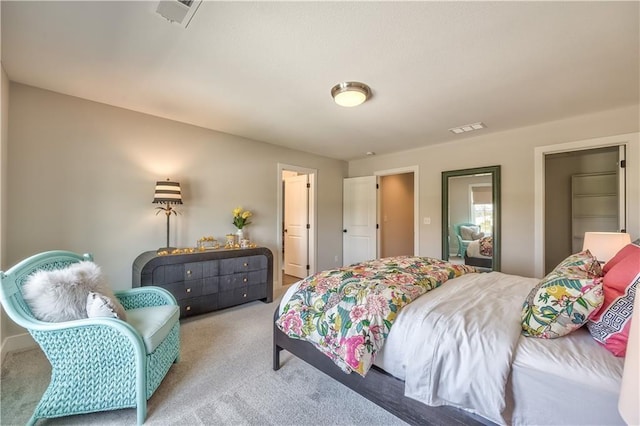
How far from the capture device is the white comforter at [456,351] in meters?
1.15

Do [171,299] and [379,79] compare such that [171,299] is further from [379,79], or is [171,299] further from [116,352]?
[379,79]

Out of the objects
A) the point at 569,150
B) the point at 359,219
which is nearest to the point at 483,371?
the point at 569,150

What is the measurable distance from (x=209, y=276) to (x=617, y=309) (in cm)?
328

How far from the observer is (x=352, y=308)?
1.57m

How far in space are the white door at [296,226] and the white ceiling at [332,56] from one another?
7.09ft

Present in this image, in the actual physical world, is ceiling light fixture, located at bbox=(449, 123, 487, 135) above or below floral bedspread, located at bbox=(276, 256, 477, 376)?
above

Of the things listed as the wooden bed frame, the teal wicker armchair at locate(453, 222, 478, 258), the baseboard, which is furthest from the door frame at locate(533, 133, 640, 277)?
the baseboard

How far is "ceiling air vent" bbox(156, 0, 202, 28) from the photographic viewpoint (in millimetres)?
1479

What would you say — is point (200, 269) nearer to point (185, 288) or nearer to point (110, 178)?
point (185, 288)

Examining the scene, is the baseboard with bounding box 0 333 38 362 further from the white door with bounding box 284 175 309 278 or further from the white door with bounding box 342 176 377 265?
the white door with bounding box 342 176 377 265

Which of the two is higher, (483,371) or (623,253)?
(623,253)

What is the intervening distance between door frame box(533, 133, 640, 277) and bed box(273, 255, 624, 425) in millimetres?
2393

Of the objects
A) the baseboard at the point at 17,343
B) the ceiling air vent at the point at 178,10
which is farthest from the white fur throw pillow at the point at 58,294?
the ceiling air vent at the point at 178,10

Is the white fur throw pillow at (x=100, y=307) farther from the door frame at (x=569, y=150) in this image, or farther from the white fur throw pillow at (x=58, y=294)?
the door frame at (x=569, y=150)
